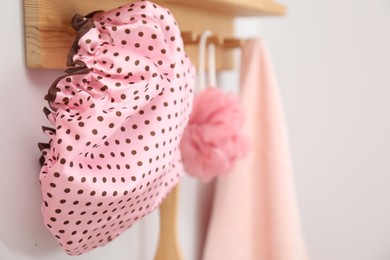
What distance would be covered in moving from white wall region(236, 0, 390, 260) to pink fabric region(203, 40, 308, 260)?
0.16 meters

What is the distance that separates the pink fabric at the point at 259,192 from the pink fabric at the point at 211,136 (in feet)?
0.30

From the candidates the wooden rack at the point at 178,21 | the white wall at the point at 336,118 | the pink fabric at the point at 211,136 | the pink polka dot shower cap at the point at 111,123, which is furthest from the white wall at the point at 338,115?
the pink polka dot shower cap at the point at 111,123

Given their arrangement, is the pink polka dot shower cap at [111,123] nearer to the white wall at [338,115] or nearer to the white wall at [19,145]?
the white wall at [19,145]

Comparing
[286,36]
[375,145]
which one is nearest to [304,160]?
[375,145]

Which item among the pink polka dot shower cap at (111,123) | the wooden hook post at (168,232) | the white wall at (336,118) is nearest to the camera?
the pink polka dot shower cap at (111,123)

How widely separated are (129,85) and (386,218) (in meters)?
0.56

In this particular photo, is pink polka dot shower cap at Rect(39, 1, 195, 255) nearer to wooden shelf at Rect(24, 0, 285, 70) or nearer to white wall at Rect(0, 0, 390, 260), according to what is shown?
wooden shelf at Rect(24, 0, 285, 70)

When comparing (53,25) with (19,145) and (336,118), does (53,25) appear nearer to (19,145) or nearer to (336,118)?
(19,145)

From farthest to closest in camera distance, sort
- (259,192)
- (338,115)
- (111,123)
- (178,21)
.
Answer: (338,115), (259,192), (178,21), (111,123)

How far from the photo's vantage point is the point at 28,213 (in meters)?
0.39

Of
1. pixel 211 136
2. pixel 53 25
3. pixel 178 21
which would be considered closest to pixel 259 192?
pixel 211 136

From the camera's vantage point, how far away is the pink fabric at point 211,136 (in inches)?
21.2

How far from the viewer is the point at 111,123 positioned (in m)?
0.33

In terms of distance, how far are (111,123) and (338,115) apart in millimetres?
526
